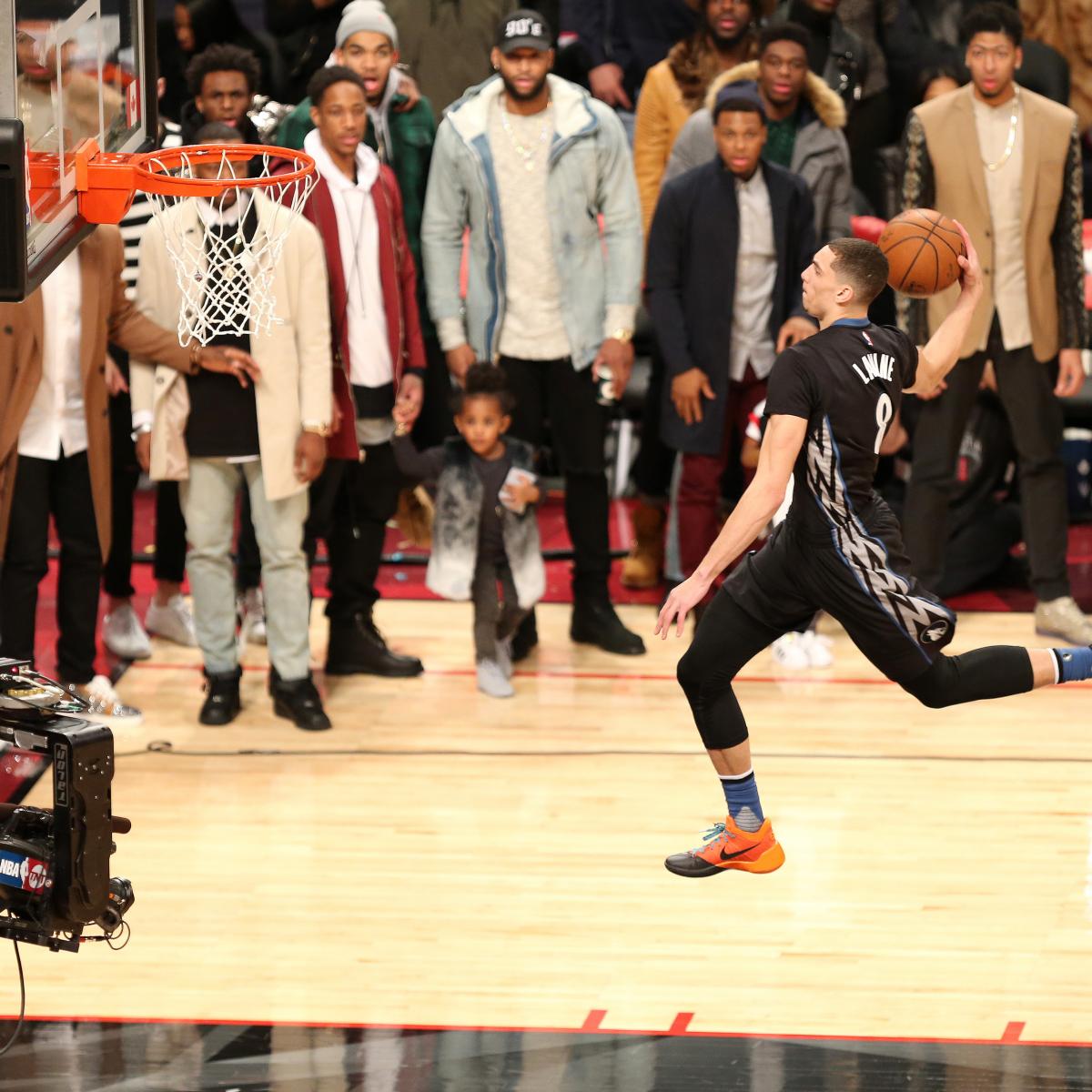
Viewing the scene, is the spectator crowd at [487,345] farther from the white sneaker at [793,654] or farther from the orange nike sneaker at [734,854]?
the orange nike sneaker at [734,854]

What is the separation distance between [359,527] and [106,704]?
1.24 m

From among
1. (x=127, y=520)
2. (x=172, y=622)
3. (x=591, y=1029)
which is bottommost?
(x=172, y=622)

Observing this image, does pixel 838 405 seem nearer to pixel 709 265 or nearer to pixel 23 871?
pixel 23 871

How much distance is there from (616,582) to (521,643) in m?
1.13

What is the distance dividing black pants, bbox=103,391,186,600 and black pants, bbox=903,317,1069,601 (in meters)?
3.07

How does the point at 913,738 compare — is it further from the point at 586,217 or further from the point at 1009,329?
the point at 586,217

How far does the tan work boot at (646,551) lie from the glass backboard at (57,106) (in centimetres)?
391

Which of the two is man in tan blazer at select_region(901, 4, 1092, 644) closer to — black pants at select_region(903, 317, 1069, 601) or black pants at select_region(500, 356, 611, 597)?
black pants at select_region(903, 317, 1069, 601)

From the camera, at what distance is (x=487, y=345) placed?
28.0 feet

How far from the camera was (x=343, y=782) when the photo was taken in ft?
24.5

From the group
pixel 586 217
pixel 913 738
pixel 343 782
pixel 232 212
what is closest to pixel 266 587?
pixel 343 782

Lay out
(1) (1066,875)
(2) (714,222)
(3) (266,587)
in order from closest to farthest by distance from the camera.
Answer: (1) (1066,875) < (3) (266,587) < (2) (714,222)

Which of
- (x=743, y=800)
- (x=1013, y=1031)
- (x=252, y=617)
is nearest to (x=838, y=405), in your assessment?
(x=743, y=800)

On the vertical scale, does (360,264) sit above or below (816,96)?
below
